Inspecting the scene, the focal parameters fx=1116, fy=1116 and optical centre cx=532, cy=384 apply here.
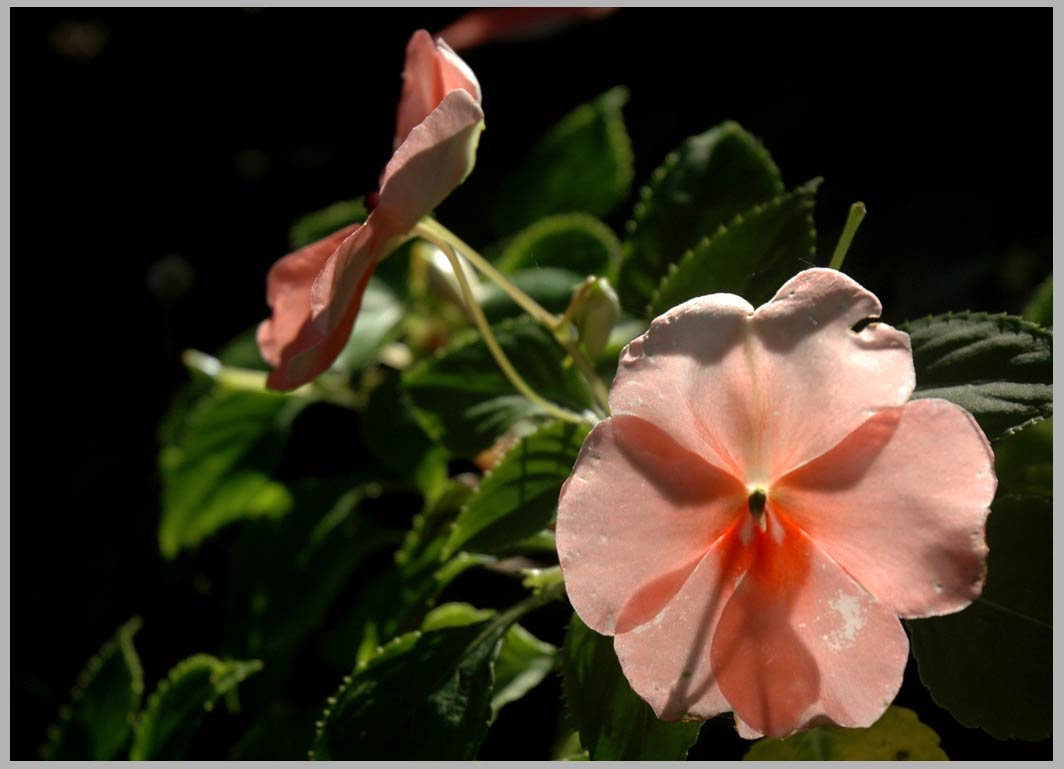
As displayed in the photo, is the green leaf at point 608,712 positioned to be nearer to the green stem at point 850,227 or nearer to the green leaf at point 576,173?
the green stem at point 850,227

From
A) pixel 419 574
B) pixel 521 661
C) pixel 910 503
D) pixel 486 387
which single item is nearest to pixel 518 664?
pixel 521 661

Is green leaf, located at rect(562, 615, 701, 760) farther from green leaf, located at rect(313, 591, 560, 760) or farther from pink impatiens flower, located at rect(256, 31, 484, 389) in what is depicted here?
pink impatiens flower, located at rect(256, 31, 484, 389)

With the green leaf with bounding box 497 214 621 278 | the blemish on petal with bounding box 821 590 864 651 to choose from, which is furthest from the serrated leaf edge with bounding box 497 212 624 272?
the blemish on petal with bounding box 821 590 864 651

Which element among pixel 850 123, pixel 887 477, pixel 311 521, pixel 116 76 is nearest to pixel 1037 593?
pixel 887 477

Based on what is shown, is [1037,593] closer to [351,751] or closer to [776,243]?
[776,243]

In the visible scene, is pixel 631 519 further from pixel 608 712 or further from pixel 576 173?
pixel 576 173

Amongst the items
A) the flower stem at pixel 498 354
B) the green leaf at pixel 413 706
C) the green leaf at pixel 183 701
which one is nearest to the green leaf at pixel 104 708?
the green leaf at pixel 183 701
